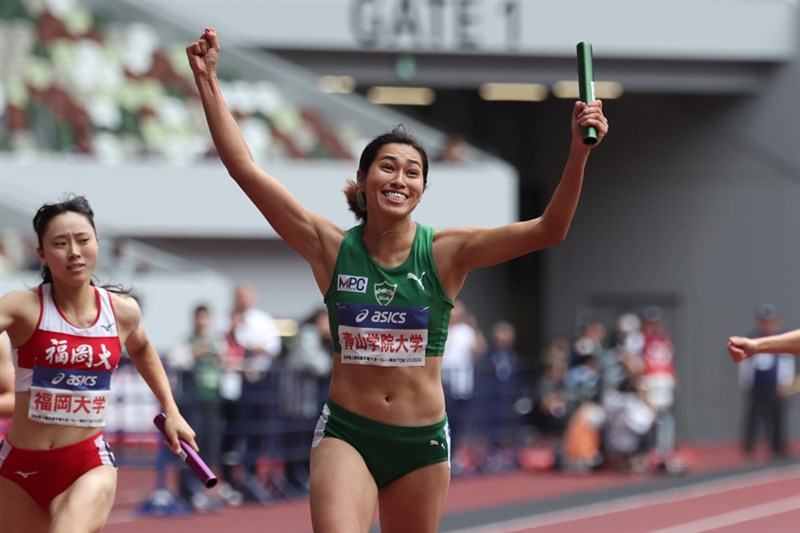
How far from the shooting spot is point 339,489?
5.69 m

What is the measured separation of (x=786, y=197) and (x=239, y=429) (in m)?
15.6

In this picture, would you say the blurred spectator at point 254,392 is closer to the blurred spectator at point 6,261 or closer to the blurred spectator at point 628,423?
the blurred spectator at point 6,261

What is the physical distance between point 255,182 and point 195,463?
1.15 meters

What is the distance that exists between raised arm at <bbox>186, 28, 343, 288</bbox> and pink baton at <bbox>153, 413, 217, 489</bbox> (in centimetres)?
85

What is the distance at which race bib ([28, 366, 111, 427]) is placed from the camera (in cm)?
638

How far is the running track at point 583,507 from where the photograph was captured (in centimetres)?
1302

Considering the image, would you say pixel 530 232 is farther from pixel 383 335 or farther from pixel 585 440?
pixel 585 440

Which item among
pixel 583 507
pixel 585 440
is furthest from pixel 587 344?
pixel 583 507

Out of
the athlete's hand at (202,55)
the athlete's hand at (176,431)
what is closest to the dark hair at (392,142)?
the athlete's hand at (202,55)

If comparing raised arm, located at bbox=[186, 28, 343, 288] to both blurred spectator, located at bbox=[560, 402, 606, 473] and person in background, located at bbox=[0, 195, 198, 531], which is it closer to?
person in background, located at bbox=[0, 195, 198, 531]

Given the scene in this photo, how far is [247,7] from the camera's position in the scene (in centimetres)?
2483

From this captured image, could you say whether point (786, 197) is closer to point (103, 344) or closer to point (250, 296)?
point (250, 296)

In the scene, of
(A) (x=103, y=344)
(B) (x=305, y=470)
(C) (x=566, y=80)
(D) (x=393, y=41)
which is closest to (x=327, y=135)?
(D) (x=393, y=41)

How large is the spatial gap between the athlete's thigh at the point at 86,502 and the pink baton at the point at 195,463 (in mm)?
292
